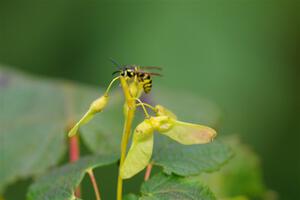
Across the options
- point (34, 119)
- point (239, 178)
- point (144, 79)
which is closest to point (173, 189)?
point (144, 79)

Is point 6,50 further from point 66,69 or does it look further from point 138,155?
point 138,155

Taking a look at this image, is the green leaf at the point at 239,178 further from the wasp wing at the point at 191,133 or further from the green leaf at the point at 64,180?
the wasp wing at the point at 191,133

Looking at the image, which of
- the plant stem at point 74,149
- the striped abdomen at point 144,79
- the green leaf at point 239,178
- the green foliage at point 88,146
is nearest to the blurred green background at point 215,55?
the green foliage at point 88,146

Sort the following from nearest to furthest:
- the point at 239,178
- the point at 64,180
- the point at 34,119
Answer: the point at 64,180 → the point at 239,178 → the point at 34,119

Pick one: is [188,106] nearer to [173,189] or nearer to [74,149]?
[74,149]

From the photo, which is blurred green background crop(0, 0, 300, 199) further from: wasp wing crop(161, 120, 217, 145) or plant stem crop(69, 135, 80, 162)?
wasp wing crop(161, 120, 217, 145)
